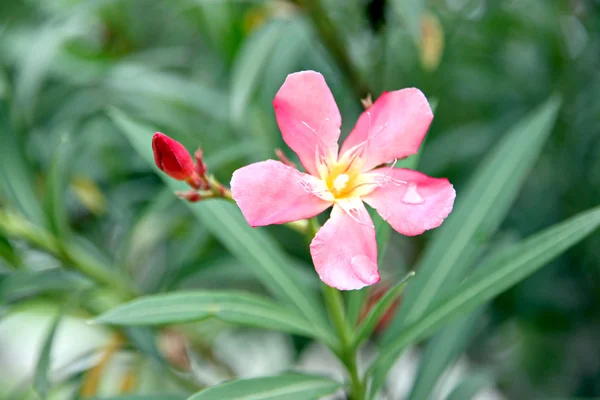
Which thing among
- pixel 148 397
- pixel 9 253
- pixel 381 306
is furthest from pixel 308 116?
pixel 9 253

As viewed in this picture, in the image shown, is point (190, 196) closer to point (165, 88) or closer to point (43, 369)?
point (43, 369)

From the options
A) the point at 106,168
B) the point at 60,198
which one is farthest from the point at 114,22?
the point at 60,198

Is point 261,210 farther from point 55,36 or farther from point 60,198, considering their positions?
point 55,36

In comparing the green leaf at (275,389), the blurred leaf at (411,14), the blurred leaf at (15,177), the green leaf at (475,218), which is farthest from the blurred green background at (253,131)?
the green leaf at (275,389)

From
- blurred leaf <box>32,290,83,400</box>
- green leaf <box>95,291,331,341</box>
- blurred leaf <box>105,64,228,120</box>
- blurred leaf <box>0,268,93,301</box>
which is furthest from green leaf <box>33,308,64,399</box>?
blurred leaf <box>105,64,228,120</box>

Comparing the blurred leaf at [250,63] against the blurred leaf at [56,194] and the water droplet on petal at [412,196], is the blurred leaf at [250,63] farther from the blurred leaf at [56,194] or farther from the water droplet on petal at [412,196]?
the water droplet on petal at [412,196]
